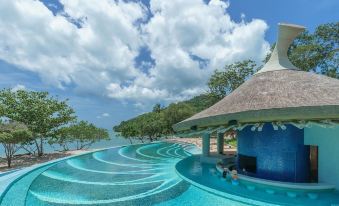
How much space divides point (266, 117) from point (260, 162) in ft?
8.73

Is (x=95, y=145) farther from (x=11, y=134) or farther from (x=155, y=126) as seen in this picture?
(x=11, y=134)

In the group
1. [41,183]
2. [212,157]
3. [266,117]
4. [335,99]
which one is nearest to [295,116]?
[266,117]

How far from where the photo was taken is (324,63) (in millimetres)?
29391

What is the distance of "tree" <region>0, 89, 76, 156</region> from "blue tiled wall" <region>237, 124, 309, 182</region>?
571 inches

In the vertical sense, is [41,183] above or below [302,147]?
below

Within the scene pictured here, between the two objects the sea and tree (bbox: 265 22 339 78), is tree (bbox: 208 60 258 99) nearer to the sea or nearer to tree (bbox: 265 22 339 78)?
tree (bbox: 265 22 339 78)

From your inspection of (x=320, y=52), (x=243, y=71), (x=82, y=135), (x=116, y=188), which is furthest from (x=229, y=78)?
(x=116, y=188)

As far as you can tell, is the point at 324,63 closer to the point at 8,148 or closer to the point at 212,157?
the point at 212,157

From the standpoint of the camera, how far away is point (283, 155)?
431 inches

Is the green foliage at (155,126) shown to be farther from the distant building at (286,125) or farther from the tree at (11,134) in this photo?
the distant building at (286,125)

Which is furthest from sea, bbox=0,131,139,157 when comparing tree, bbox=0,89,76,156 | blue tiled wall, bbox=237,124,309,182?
blue tiled wall, bbox=237,124,309,182

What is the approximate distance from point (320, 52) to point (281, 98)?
22957mm

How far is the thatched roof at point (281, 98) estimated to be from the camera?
9.37 meters

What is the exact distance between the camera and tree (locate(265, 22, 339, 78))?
28594 millimetres
